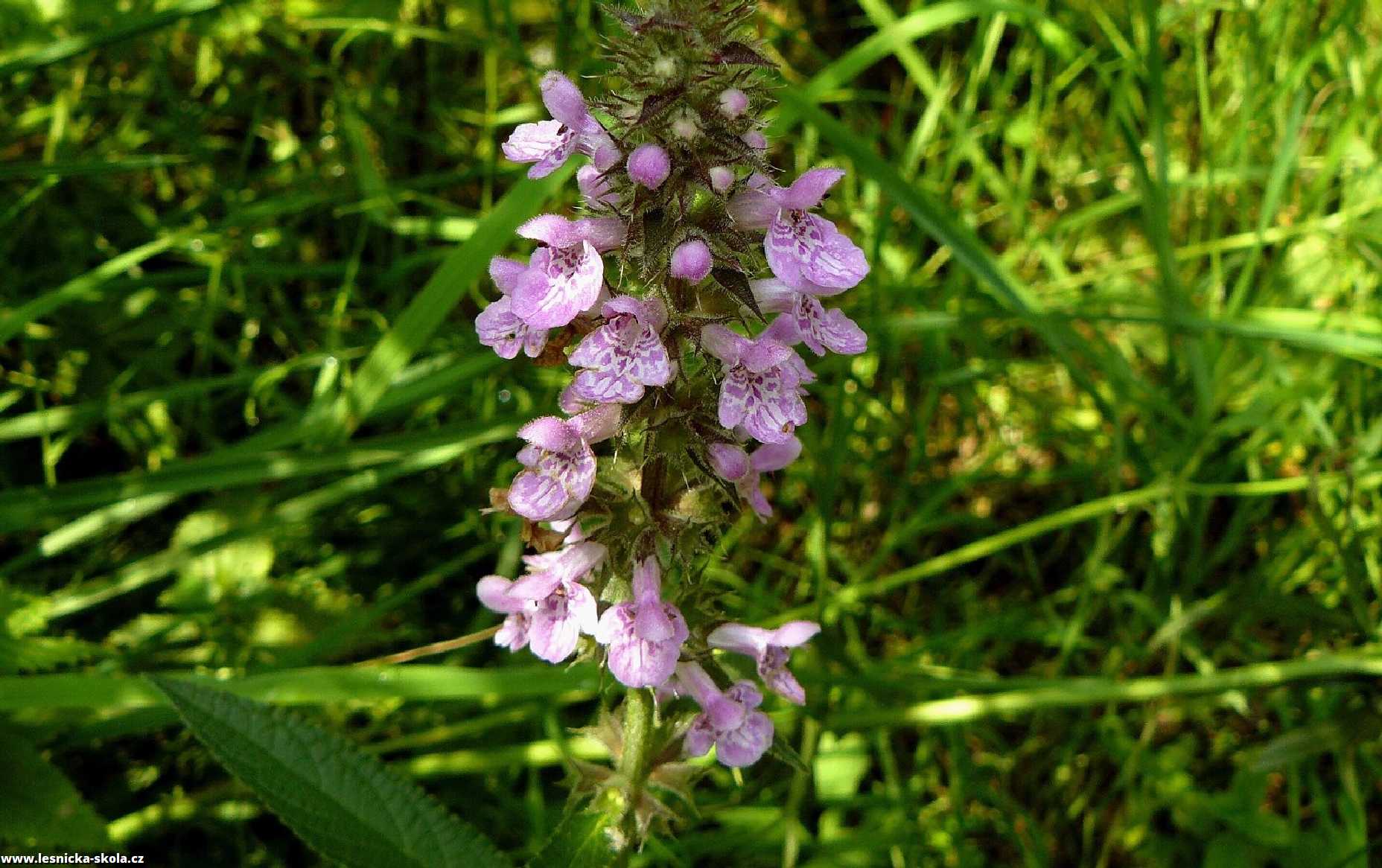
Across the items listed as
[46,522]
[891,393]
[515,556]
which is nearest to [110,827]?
[46,522]

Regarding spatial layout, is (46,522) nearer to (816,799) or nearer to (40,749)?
(40,749)

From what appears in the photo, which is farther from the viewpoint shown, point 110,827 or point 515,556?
point 515,556

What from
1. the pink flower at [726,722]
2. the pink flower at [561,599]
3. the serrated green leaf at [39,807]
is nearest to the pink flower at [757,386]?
the pink flower at [561,599]

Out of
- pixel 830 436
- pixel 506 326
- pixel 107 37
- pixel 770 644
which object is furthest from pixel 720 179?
pixel 107 37

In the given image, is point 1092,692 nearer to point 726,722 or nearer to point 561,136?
point 726,722

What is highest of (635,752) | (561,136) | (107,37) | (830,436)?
(561,136)

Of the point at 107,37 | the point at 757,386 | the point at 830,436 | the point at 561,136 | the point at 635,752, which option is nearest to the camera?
the point at 757,386

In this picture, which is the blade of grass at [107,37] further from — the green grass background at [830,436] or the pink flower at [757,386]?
the pink flower at [757,386]
